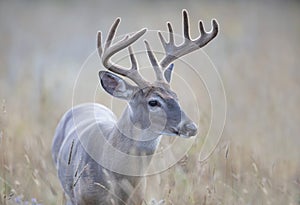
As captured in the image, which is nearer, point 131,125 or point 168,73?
point 131,125

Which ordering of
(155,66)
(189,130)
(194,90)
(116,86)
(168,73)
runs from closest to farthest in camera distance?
(189,130) → (116,86) → (155,66) → (168,73) → (194,90)

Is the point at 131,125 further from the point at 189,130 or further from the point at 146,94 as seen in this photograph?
the point at 189,130

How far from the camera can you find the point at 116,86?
5.51 metres

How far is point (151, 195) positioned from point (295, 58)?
5858 millimetres

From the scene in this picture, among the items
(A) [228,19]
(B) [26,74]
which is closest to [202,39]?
(B) [26,74]

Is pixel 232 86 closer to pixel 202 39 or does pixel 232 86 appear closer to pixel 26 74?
pixel 26 74

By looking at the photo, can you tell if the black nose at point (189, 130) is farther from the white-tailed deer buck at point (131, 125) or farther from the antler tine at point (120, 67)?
the antler tine at point (120, 67)

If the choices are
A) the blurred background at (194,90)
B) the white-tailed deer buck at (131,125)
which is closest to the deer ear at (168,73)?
the white-tailed deer buck at (131,125)

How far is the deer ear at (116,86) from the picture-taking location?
5.47 metres

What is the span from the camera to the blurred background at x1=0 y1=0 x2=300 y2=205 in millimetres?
5973

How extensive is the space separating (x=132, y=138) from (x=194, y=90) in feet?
14.0

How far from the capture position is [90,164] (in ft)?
18.3

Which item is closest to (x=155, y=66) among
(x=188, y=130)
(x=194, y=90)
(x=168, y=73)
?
(x=168, y=73)

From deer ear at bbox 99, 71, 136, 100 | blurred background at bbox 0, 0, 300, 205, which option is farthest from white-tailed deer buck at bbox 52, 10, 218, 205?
blurred background at bbox 0, 0, 300, 205
